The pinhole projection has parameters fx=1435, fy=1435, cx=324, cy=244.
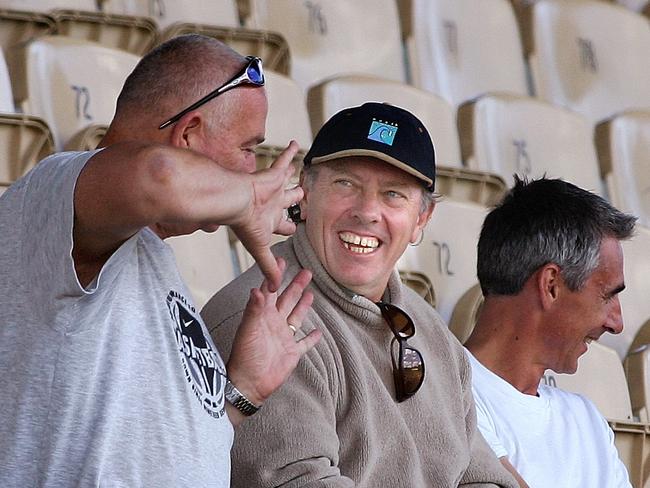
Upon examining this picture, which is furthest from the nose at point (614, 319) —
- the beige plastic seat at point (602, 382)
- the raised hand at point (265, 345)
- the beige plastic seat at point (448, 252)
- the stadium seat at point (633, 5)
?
the stadium seat at point (633, 5)

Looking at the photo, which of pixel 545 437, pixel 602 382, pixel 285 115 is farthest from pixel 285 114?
pixel 545 437

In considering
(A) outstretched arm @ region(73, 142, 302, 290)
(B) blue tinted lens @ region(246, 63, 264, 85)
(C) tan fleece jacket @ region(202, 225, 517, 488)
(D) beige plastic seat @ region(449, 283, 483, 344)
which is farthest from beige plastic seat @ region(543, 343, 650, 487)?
(A) outstretched arm @ region(73, 142, 302, 290)

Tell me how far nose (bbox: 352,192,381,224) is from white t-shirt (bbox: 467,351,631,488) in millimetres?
622

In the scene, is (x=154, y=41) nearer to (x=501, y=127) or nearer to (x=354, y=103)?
(x=354, y=103)

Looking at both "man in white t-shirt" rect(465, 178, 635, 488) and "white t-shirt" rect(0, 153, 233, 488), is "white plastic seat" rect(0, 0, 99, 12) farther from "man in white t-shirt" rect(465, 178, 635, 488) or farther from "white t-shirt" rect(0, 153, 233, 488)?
"white t-shirt" rect(0, 153, 233, 488)

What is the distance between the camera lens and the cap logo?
2.36 metres

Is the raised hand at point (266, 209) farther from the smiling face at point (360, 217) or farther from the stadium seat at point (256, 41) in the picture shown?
the stadium seat at point (256, 41)

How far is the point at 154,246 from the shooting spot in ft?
5.86

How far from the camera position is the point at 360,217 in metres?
2.37

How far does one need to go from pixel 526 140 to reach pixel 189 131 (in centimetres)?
296

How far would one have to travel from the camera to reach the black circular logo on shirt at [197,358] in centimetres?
173

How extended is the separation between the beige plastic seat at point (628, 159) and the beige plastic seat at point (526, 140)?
0.12 meters

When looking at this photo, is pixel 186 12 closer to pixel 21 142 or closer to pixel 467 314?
pixel 21 142

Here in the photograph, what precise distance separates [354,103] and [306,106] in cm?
17
